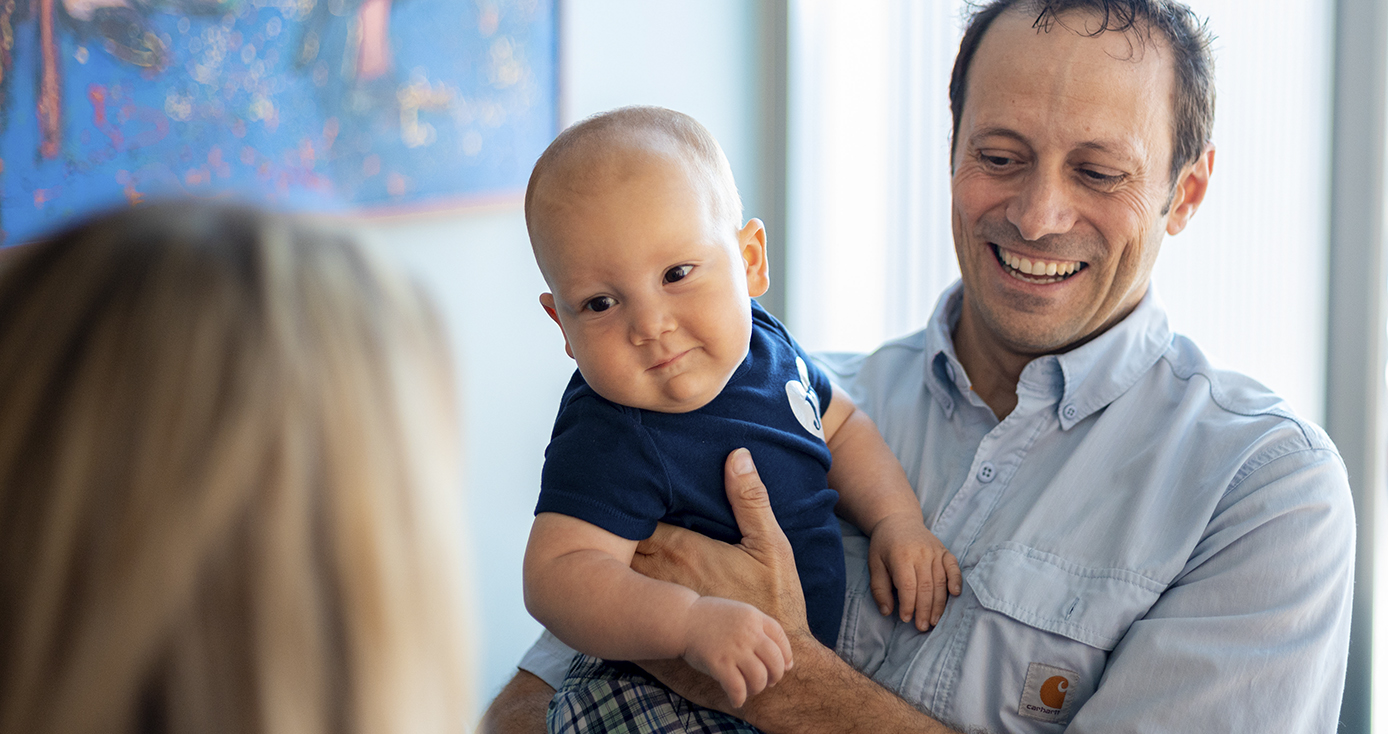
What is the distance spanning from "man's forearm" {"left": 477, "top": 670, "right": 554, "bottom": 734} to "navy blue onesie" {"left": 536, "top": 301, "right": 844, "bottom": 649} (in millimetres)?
483

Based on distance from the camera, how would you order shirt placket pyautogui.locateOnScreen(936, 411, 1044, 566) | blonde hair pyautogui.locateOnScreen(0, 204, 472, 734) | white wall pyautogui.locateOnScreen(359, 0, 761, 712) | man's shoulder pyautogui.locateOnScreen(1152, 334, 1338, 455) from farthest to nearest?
white wall pyautogui.locateOnScreen(359, 0, 761, 712) → shirt placket pyautogui.locateOnScreen(936, 411, 1044, 566) → man's shoulder pyautogui.locateOnScreen(1152, 334, 1338, 455) → blonde hair pyautogui.locateOnScreen(0, 204, 472, 734)

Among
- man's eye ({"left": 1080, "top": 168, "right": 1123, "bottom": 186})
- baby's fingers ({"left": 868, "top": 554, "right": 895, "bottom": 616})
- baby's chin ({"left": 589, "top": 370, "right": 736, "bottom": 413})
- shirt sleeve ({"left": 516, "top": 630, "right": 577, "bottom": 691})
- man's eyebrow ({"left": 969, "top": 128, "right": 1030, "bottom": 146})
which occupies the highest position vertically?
man's eyebrow ({"left": 969, "top": 128, "right": 1030, "bottom": 146})

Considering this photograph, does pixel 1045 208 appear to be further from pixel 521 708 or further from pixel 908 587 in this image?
pixel 521 708

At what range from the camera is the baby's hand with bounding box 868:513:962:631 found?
55.2 inches

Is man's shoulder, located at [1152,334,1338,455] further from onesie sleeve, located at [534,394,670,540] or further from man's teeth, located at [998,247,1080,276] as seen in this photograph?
onesie sleeve, located at [534,394,670,540]

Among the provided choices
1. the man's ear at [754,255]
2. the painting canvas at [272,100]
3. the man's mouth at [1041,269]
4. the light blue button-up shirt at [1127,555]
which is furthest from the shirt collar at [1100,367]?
the painting canvas at [272,100]

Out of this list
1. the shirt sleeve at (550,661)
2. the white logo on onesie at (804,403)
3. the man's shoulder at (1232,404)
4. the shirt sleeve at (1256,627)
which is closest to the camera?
the shirt sleeve at (1256,627)

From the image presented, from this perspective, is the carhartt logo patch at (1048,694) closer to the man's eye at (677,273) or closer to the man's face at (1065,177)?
the man's face at (1065,177)

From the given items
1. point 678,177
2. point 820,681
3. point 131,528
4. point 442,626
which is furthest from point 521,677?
point 131,528

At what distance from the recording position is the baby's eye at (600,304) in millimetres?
1201

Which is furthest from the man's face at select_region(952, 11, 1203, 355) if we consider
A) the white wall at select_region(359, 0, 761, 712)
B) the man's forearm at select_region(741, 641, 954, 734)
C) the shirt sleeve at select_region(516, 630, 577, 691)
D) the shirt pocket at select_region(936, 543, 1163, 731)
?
the white wall at select_region(359, 0, 761, 712)

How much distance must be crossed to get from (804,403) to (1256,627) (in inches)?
25.5

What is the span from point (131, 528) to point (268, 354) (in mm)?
125

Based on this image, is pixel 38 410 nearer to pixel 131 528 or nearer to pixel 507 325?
pixel 131 528
